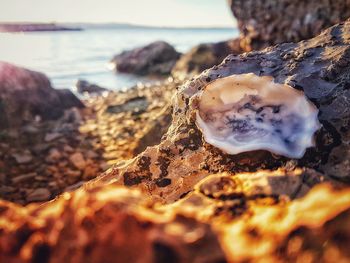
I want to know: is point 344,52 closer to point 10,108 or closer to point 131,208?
point 131,208

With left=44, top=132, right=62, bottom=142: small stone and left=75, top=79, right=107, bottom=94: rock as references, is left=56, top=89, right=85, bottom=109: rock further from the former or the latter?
left=75, top=79, right=107, bottom=94: rock

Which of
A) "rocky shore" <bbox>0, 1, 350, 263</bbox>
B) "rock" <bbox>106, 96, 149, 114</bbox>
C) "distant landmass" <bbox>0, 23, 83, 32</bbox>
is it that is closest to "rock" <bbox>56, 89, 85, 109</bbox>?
"rock" <bbox>106, 96, 149, 114</bbox>

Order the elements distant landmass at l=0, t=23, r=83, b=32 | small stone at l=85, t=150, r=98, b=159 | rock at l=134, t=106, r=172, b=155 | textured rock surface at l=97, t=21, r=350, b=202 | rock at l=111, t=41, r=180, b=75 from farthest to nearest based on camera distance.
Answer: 1. distant landmass at l=0, t=23, r=83, b=32
2. rock at l=111, t=41, r=180, b=75
3. small stone at l=85, t=150, r=98, b=159
4. rock at l=134, t=106, r=172, b=155
5. textured rock surface at l=97, t=21, r=350, b=202

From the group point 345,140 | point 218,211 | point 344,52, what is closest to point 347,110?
point 345,140

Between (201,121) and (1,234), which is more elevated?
(1,234)

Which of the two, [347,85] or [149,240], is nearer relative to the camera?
[149,240]

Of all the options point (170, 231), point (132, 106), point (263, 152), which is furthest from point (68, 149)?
point (170, 231)

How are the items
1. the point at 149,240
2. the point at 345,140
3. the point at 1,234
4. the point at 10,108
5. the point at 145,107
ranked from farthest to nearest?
1. the point at 145,107
2. the point at 10,108
3. the point at 345,140
4. the point at 1,234
5. the point at 149,240
